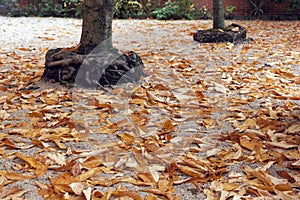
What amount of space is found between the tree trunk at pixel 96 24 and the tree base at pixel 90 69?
98 millimetres

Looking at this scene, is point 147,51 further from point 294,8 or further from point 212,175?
point 294,8

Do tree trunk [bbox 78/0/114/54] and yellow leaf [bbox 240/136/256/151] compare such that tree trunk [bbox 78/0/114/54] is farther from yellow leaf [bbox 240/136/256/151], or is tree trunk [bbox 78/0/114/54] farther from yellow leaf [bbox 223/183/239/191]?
yellow leaf [bbox 223/183/239/191]

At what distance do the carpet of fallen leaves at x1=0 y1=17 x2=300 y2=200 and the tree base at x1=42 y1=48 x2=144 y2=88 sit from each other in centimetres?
12

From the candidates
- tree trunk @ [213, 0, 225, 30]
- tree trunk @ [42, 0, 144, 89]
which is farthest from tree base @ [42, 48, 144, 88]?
tree trunk @ [213, 0, 225, 30]

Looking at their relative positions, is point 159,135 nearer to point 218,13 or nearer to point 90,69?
point 90,69

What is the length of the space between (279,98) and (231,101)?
40cm

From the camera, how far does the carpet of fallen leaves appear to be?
168 cm

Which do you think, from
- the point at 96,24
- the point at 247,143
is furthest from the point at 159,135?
the point at 96,24

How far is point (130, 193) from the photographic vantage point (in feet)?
5.29

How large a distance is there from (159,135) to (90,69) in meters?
1.25

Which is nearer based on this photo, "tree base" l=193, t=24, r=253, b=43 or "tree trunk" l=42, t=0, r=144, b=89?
"tree trunk" l=42, t=0, r=144, b=89

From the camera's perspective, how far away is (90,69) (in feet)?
10.7

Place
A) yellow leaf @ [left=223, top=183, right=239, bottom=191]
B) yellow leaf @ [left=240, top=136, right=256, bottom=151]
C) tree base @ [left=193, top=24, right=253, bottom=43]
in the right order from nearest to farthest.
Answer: yellow leaf @ [left=223, top=183, right=239, bottom=191], yellow leaf @ [left=240, top=136, right=256, bottom=151], tree base @ [left=193, top=24, right=253, bottom=43]

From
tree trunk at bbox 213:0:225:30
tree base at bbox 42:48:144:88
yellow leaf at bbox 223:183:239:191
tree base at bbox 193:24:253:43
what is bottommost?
yellow leaf at bbox 223:183:239:191
